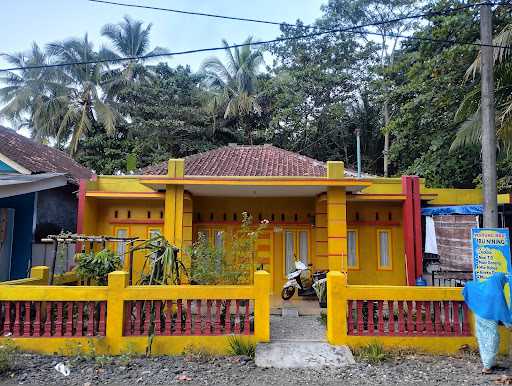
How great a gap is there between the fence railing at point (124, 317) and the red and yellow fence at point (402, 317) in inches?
44.5

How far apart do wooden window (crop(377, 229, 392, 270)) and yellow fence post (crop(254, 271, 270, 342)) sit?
6.07 meters

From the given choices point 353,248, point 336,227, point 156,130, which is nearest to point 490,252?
point 336,227

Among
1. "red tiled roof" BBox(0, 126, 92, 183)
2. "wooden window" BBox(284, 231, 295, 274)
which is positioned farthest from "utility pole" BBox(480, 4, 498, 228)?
"red tiled roof" BBox(0, 126, 92, 183)

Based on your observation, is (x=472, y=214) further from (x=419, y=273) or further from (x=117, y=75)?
(x=117, y=75)

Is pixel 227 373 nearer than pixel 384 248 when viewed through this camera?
Yes

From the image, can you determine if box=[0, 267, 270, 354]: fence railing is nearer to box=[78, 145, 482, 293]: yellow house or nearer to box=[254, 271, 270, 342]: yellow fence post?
box=[254, 271, 270, 342]: yellow fence post

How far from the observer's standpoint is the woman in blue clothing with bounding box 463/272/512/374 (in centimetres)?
523

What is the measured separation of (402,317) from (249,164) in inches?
274

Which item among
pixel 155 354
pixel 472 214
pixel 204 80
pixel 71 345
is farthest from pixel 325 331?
pixel 204 80

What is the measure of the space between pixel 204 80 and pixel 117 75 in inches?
211

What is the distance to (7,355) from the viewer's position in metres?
5.26

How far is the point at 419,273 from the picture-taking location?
10469 millimetres

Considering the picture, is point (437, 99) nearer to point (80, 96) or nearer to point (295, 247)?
point (295, 247)

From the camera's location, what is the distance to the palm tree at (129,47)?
24281mm
